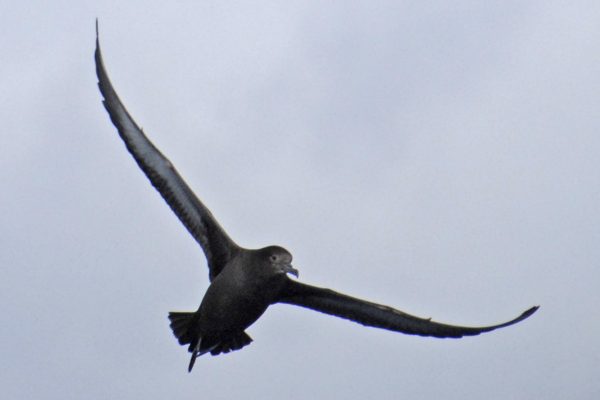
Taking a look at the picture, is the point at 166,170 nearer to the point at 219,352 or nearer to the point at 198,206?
the point at 198,206

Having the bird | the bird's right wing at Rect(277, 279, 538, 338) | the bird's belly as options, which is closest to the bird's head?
the bird

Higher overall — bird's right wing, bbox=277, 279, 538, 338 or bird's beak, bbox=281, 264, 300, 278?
bird's right wing, bbox=277, 279, 538, 338

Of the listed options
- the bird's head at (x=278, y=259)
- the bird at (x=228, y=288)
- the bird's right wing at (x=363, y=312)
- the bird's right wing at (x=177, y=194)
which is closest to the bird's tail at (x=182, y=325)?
the bird at (x=228, y=288)

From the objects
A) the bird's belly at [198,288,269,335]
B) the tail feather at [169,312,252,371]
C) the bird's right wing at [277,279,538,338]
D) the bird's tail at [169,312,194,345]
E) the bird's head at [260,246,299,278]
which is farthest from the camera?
the bird's right wing at [277,279,538,338]

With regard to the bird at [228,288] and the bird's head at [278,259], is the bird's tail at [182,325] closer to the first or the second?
the bird at [228,288]

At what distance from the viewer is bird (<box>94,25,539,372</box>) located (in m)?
20.6

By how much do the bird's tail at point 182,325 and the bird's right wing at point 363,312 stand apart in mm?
1175

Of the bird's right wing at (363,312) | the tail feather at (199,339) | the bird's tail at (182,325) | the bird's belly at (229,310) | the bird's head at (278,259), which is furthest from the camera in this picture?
the bird's right wing at (363,312)

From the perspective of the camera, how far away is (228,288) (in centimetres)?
2050

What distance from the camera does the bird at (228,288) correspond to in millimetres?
20578

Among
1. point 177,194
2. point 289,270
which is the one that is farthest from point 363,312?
point 177,194

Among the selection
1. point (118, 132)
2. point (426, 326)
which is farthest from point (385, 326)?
point (118, 132)

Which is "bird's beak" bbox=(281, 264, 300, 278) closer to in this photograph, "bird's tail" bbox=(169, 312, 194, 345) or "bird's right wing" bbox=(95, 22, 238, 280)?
"bird's right wing" bbox=(95, 22, 238, 280)

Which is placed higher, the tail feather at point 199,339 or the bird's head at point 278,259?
the bird's head at point 278,259
